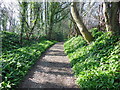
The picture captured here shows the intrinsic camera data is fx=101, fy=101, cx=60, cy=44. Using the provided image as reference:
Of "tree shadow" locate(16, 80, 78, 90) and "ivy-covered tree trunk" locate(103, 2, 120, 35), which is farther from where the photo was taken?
"ivy-covered tree trunk" locate(103, 2, 120, 35)

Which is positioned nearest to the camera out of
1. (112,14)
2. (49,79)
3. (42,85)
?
(42,85)

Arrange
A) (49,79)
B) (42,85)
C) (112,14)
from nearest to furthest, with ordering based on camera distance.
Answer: (42,85)
(49,79)
(112,14)

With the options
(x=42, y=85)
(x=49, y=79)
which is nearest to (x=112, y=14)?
(x=49, y=79)

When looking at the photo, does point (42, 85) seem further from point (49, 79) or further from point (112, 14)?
point (112, 14)

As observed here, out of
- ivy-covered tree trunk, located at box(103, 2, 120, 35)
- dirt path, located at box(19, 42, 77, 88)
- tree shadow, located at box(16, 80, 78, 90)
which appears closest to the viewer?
tree shadow, located at box(16, 80, 78, 90)

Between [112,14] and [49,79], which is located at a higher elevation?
[112,14]

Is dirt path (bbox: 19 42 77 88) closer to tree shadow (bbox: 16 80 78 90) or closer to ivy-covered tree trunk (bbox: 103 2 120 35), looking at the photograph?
tree shadow (bbox: 16 80 78 90)

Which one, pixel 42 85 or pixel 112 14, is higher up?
pixel 112 14

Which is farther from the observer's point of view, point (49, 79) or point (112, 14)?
point (112, 14)

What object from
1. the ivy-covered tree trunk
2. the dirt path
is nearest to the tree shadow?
the dirt path

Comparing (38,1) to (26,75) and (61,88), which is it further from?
(61,88)

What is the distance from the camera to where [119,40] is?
17.0 ft

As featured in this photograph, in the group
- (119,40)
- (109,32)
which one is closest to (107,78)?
(119,40)

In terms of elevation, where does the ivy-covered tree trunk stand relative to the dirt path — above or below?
above
